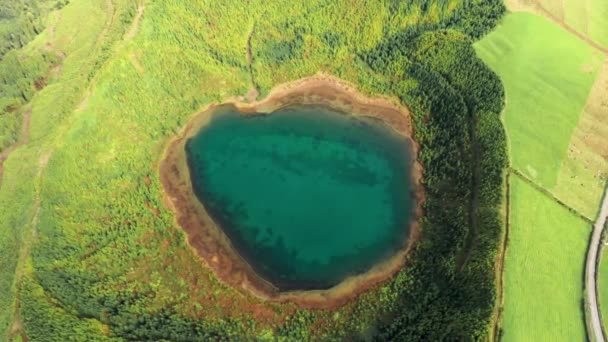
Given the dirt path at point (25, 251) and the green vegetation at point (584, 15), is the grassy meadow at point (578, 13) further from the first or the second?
the dirt path at point (25, 251)

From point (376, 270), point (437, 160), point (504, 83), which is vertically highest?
point (504, 83)

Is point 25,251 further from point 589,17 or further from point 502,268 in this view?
point 589,17

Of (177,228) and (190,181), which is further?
(190,181)

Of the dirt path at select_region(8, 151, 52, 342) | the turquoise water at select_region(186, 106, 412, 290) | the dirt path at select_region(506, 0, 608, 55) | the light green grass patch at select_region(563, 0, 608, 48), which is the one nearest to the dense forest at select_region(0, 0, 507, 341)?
the dirt path at select_region(8, 151, 52, 342)

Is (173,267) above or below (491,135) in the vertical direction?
below

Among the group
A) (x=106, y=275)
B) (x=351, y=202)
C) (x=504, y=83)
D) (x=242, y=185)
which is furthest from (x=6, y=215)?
(x=504, y=83)

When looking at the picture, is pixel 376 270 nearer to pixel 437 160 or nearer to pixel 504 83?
pixel 437 160

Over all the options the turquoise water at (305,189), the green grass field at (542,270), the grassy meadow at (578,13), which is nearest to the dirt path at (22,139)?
the turquoise water at (305,189)
